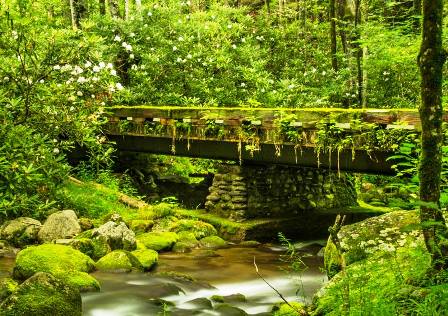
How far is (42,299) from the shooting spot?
5438mm

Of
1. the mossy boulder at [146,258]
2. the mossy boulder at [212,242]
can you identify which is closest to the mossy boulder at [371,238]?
the mossy boulder at [146,258]

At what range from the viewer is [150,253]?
9586 millimetres

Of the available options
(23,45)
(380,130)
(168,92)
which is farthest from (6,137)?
(168,92)

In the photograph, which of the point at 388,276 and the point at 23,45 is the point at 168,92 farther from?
the point at 388,276

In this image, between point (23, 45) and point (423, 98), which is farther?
point (23, 45)

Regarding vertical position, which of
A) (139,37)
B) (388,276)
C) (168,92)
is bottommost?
(388,276)

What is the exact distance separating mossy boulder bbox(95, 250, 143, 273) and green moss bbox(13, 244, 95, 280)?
457mm

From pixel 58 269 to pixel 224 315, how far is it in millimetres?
2533

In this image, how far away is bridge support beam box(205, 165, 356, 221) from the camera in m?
12.9

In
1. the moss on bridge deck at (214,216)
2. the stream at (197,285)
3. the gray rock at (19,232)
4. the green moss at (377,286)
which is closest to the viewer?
the green moss at (377,286)

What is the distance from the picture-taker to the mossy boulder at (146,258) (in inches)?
357

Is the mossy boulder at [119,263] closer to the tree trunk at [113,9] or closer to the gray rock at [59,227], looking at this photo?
the gray rock at [59,227]

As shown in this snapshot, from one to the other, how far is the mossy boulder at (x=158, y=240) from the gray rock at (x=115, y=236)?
79 centimetres

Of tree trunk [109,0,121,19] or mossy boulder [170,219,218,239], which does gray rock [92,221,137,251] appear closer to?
mossy boulder [170,219,218,239]
